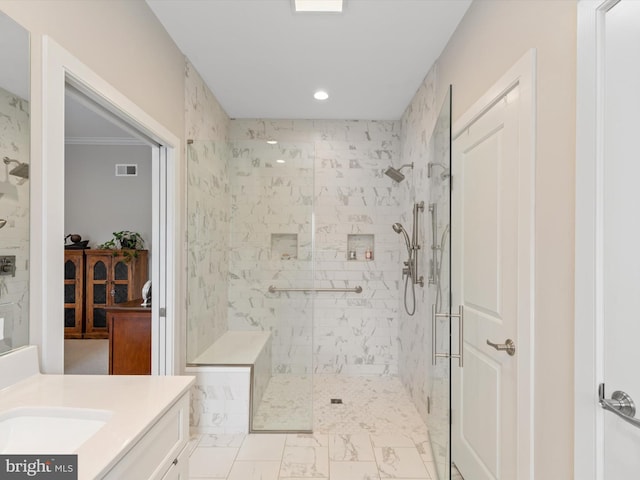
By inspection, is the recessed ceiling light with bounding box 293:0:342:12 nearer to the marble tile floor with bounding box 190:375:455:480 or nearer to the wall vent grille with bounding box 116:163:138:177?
the marble tile floor with bounding box 190:375:455:480

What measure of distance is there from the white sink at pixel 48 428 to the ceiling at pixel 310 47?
6.68 ft

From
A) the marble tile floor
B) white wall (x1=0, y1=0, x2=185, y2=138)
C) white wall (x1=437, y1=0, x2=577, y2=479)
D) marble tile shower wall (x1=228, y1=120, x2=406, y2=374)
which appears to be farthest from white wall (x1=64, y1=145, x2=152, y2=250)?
white wall (x1=437, y1=0, x2=577, y2=479)

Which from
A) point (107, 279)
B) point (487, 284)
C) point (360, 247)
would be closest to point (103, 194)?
point (107, 279)

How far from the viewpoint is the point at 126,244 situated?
4930mm

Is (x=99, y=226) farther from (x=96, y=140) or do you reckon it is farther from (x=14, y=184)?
(x=14, y=184)

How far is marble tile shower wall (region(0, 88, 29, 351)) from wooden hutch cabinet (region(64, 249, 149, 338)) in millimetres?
3902

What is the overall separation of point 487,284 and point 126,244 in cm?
454

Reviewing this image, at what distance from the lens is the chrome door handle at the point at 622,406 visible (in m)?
0.94

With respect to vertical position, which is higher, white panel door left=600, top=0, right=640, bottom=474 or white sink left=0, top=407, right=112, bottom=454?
white panel door left=600, top=0, right=640, bottom=474

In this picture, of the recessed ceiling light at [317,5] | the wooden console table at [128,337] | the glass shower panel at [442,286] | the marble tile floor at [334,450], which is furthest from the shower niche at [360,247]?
the recessed ceiling light at [317,5]

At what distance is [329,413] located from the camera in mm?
3045

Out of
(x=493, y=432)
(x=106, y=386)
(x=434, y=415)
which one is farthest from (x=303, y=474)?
(x=106, y=386)

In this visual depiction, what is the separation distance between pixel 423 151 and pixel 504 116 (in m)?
1.49

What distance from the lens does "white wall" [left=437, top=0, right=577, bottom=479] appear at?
1209 millimetres
